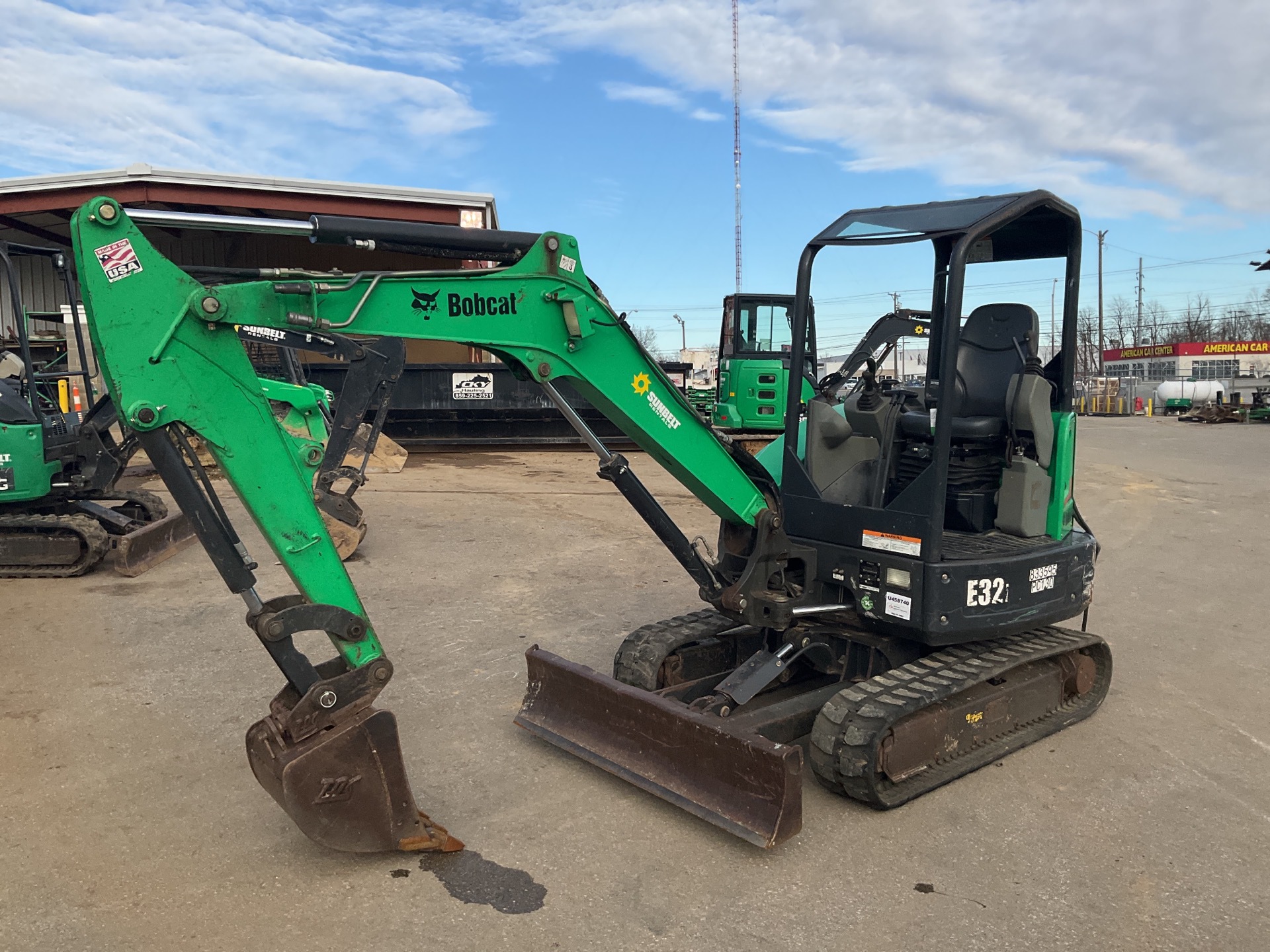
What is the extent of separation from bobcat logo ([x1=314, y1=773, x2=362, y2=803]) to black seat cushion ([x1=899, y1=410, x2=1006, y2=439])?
309 centimetres

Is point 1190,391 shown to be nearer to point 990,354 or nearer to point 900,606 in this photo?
point 990,354

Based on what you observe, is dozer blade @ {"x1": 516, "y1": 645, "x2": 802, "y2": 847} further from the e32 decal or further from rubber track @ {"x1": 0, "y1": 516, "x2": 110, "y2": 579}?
rubber track @ {"x1": 0, "y1": 516, "x2": 110, "y2": 579}

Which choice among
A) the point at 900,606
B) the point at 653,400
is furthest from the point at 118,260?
the point at 900,606

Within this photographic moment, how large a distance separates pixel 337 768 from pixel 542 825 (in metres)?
0.97

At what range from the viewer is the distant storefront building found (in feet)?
185

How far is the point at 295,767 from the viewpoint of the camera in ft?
11.4

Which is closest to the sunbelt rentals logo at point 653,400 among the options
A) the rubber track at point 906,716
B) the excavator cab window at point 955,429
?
the excavator cab window at point 955,429

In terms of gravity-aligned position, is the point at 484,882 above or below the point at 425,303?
below

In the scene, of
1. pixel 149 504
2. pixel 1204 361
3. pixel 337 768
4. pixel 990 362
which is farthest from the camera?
pixel 1204 361

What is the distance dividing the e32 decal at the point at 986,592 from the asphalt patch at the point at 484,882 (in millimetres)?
2344

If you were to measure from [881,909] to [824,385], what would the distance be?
2773mm

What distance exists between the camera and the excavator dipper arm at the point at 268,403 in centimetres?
336

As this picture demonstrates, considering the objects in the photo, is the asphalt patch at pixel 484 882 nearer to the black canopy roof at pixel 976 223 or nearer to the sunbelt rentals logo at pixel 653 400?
the sunbelt rentals logo at pixel 653 400

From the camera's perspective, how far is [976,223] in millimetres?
4477
